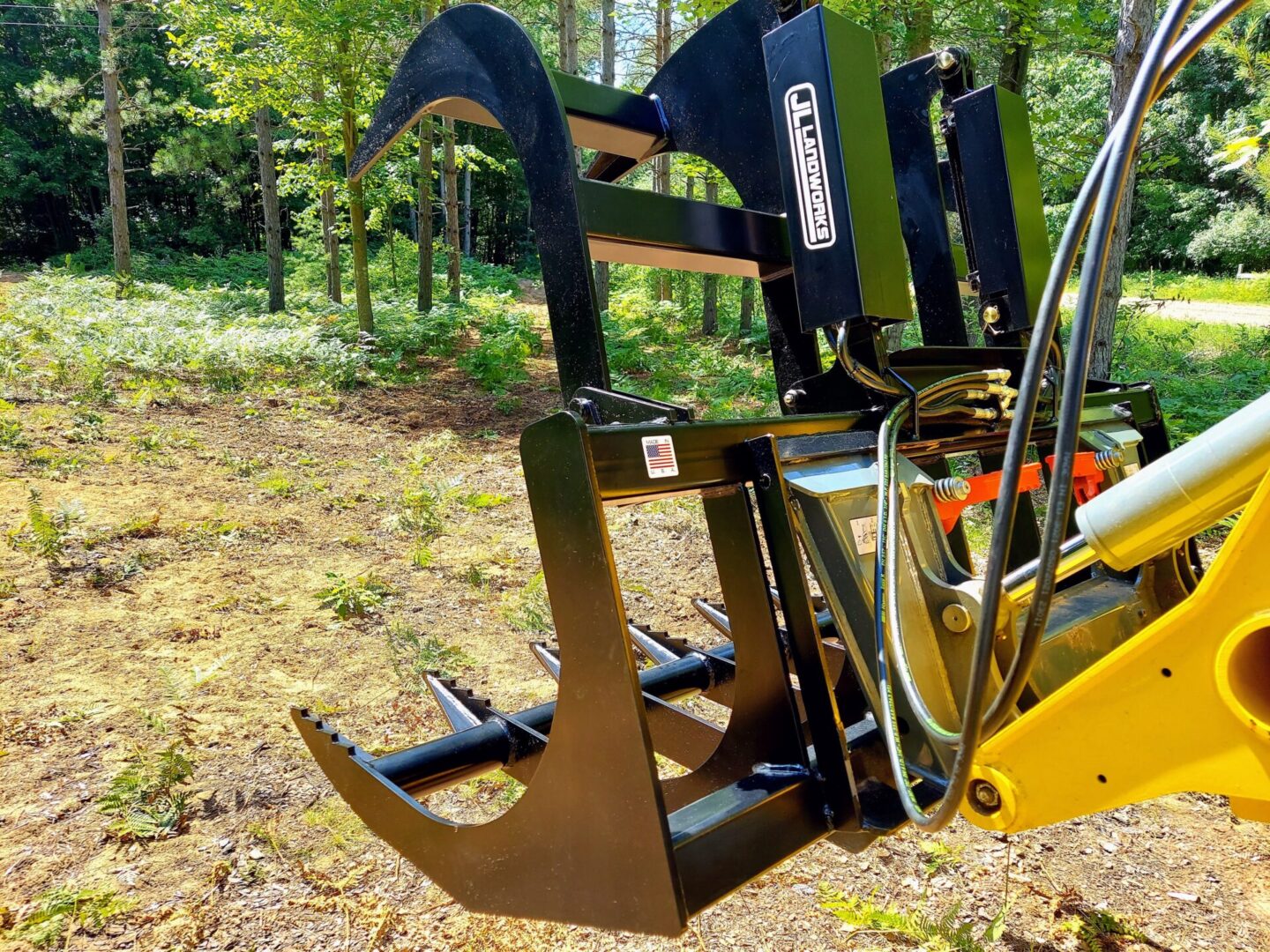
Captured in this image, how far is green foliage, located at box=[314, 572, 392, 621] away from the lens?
187 inches

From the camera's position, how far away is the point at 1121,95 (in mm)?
6449

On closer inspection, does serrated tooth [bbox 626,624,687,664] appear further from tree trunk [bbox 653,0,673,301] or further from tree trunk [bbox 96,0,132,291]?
tree trunk [bbox 96,0,132,291]

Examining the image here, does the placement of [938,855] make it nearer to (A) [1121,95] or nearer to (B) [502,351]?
(A) [1121,95]

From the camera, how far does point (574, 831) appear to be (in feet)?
5.05

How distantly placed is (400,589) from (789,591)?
12.8 feet

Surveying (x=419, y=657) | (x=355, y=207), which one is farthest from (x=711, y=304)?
(x=419, y=657)

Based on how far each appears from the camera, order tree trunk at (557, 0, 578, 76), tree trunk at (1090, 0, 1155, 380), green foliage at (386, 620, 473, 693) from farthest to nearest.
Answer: tree trunk at (557, 0, 578, 76) → tree trunk at (1090, 0, 1155, 380) → green foliage at (386, 620, 473, 693)

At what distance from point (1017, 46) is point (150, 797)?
10.5 metres

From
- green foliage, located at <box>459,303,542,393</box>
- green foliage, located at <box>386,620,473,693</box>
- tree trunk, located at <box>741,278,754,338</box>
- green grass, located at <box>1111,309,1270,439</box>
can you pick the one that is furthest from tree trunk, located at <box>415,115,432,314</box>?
green foliage, located at <box>386,620,473,693</box>

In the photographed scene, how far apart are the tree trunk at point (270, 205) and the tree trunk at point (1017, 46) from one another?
13618 millimetres

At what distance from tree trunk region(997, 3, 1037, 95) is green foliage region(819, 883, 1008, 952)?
710 cm

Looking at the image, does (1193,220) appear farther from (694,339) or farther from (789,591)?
(789,591)

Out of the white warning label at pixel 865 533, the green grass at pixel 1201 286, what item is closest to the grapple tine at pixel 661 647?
the white warning label at pixel 865 533

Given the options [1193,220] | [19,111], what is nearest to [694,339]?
[1193,220]
